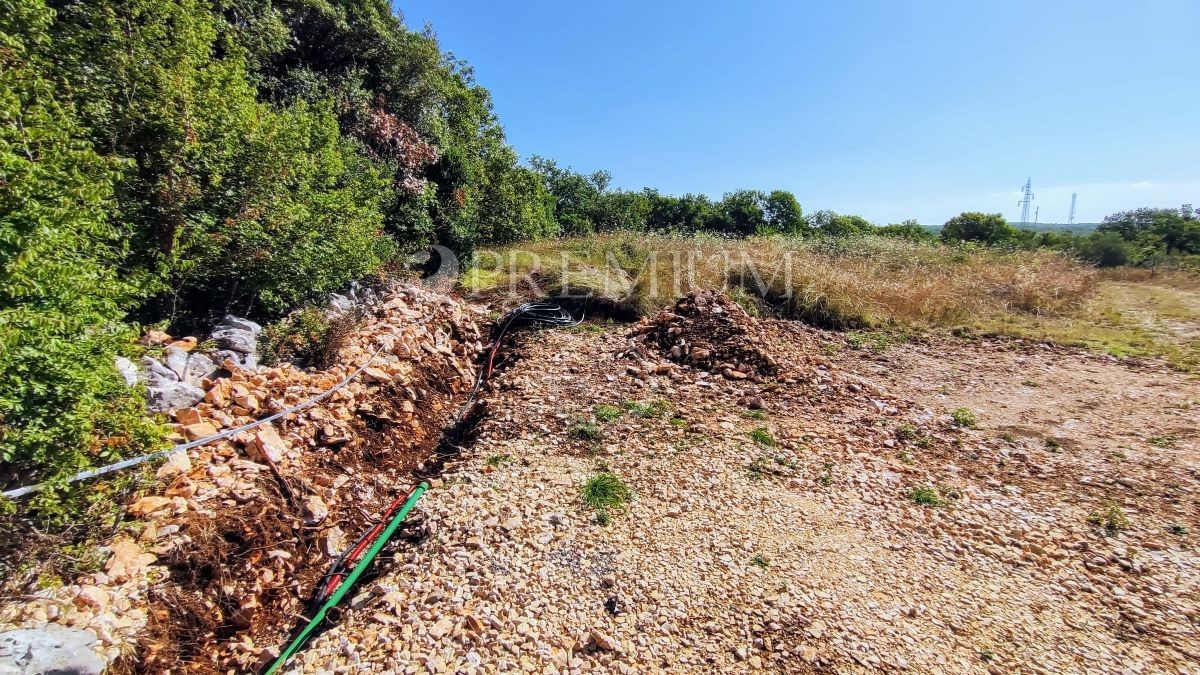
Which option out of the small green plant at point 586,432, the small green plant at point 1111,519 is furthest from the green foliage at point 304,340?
the small green plant at point 1111,519

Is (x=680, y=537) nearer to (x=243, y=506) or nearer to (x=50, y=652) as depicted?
(x=243, y=506)

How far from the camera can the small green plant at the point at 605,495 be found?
10.2 feet

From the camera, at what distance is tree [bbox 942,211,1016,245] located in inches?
837

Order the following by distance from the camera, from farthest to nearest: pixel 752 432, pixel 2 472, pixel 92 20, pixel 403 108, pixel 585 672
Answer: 1. pixel 403 108
2. pixel 752 432
3. pixel 92 20
4. pixel 585 672
5. pixel 2 472

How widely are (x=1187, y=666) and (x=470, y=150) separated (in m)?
12.8

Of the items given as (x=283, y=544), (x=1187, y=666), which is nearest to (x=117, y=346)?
(x=283, y=544)

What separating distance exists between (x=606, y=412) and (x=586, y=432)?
1.28 feet

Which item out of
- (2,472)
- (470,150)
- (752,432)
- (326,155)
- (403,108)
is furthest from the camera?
(470,150)

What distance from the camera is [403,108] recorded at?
9.85 meters

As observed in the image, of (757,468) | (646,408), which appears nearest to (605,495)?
(757,468)

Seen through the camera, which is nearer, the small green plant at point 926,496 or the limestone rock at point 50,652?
the limestone rock at point 50,652

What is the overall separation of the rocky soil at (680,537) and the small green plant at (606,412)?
32 mm

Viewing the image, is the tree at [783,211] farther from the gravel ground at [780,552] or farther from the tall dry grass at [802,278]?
the gravel ground at [780,552]

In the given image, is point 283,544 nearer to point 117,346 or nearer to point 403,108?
point 117,346
